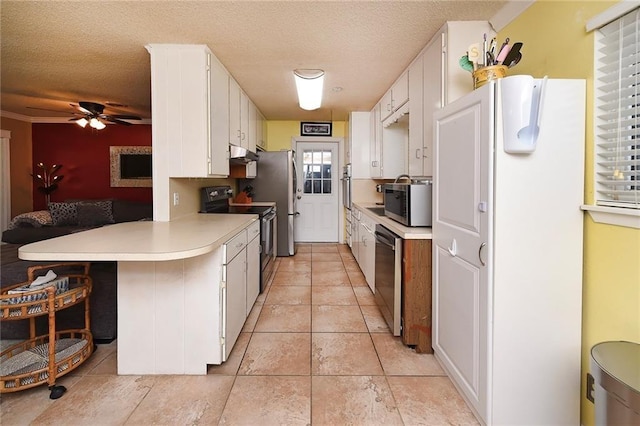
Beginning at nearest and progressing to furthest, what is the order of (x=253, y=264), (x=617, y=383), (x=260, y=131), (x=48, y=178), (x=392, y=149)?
(x=617, y=383), (x=253, y=264), (x=392, y=149), (x=260, y=131), (x=48, y=178)

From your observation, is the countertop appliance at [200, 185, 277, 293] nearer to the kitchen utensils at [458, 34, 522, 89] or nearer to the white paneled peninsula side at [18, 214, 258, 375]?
the white paneled peninsula side at [18, 214, 258, 375]

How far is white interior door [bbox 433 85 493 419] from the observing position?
149cm

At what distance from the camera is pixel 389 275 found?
2.49 meters

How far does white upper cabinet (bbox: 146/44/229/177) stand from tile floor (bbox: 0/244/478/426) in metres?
1.43

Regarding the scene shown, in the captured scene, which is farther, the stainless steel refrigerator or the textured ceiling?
the stainless steel refrigerator

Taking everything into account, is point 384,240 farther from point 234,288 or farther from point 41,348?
point 41,348

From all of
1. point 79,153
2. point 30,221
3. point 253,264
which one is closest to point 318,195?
point 253,264

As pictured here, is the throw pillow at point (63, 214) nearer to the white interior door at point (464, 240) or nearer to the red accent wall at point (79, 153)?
the red accent wall at point (79, 153)

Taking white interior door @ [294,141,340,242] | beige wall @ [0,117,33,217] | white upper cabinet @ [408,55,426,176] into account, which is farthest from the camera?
white interior door @ [294,141,340,242]

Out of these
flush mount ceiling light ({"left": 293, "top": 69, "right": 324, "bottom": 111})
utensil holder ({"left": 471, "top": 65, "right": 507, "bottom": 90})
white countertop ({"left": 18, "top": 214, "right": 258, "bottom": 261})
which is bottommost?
white countertop ({"left": 18, "top": 214, "right": 258, "bottom": 261})

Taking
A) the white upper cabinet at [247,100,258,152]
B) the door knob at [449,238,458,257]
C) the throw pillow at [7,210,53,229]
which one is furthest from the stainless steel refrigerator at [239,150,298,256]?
the door knob at [449,238,458,257]

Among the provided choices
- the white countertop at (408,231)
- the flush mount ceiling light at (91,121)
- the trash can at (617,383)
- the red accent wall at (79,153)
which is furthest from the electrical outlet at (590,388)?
the red accent wall at (79,153)

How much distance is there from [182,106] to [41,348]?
187 centimetres

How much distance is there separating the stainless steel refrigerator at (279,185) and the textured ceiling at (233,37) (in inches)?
62.1
